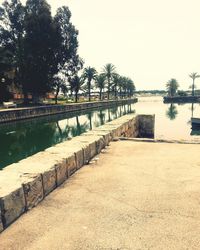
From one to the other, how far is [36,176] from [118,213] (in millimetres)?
1514

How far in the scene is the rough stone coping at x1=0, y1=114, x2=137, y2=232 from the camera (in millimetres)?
3742

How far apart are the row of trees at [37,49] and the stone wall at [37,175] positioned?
36.3 meters

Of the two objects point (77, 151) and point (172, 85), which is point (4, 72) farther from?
point (172, 85)

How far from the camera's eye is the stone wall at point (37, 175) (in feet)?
12.3

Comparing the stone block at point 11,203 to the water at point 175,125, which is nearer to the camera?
the stone block at point 11,203

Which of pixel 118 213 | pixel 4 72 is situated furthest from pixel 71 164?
pixel 4 72

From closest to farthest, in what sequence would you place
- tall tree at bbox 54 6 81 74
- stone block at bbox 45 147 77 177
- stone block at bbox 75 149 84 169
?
stone block at bbox 45 147 77 177
stone block at bbox 75 149 84 169
tall tree at bbox 54 6 81 74

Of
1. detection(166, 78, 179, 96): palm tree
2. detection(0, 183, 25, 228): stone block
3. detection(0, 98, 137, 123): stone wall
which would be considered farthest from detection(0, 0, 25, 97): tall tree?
detection(166, 78, 179, 96): palm tree

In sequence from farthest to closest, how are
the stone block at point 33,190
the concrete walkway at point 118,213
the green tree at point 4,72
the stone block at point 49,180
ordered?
the green tree at point 4,72, the stone block at point 49,180, the stone block at point 33,190, the concrete walkway at point 118,213

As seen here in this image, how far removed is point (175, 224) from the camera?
3.55 meters

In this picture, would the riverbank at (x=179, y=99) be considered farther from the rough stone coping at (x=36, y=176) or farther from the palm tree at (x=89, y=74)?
the rough stone coping at (x=36, y=176)

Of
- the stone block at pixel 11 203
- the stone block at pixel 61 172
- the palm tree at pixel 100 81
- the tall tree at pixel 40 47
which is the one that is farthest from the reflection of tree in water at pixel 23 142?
the palm tree at pixel 100 81

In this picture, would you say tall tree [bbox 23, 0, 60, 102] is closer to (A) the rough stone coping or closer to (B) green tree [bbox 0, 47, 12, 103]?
(B) green tree [bbox 0, 47, 12, 103]

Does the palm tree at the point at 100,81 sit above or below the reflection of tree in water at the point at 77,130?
above
